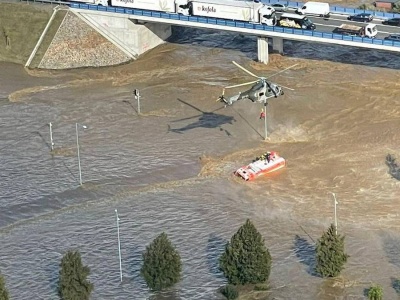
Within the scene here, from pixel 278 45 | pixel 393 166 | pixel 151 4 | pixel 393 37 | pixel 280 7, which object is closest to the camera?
pixel 393 166

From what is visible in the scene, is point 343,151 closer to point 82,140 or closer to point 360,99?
point 360,99

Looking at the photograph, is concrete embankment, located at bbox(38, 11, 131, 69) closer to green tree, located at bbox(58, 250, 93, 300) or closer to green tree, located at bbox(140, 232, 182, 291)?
green tree, located at bbox(140, 232, 182, 291)

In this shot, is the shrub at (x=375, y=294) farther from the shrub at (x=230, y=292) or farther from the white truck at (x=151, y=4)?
the white truck at (x=151, y=4)

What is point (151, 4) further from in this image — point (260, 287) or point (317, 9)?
point (260, 287)

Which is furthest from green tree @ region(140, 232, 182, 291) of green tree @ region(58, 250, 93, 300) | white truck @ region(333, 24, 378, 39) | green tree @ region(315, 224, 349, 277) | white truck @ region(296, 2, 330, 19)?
white truck @ region(296, 2, 330, 19)

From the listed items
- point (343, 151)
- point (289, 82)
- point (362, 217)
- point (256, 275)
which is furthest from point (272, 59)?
point (256, 275)

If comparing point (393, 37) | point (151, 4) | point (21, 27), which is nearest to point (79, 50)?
point (21, 27)

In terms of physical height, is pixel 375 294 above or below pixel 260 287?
above
